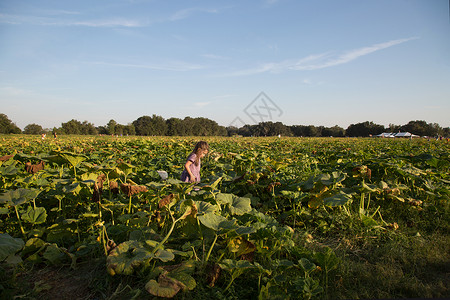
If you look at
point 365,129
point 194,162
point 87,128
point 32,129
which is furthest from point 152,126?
point 194,162

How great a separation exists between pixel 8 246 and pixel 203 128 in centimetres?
8539

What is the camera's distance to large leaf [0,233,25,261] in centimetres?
150

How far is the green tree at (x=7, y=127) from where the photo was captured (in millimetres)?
50091

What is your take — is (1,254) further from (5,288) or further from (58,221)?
(58,221)

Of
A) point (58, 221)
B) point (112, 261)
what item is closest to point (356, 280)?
point (112, 261)

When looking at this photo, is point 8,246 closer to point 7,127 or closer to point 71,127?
point 7,127

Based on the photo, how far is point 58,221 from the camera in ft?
8.22

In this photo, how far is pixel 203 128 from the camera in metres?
86.4

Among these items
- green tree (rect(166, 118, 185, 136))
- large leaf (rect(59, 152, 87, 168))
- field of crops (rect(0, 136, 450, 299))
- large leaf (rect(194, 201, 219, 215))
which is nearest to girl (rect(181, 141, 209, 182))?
field of crops (rect(0, 136, 450, 299))

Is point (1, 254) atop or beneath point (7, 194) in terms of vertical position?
beneath

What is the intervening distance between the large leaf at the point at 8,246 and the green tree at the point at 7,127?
208 ft

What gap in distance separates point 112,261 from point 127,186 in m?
0.74

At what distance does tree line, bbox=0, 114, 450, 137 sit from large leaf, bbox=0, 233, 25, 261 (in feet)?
173

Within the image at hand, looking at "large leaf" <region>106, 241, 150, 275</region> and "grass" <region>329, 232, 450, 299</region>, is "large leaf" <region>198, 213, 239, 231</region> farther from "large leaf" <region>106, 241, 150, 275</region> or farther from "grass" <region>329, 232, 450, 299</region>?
"grass" <region>329, 232, 450, 299</region>
